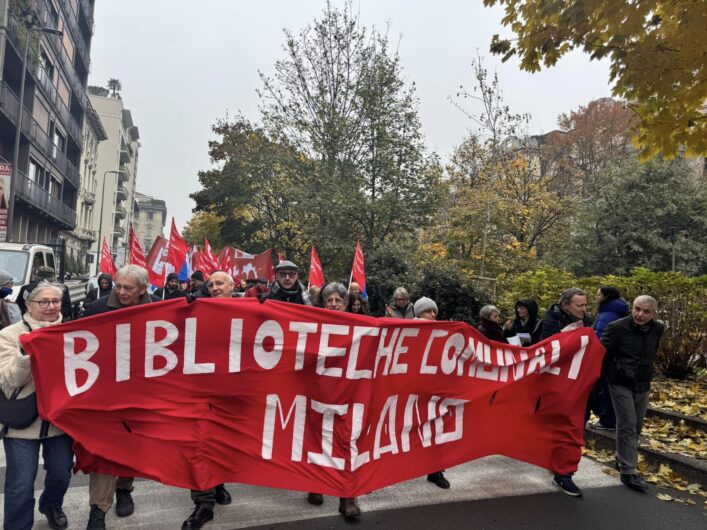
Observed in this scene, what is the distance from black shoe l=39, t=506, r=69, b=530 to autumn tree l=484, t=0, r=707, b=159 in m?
5.92

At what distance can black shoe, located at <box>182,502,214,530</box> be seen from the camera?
12.6 feet

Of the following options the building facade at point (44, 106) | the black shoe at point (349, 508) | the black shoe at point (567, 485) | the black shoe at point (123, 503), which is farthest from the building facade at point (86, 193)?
the black shoe at point (567, 485)

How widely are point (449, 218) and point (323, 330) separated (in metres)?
18.7

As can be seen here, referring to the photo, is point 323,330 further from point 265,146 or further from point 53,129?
point 53,129

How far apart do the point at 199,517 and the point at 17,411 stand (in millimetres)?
1385

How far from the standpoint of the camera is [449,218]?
22.3m

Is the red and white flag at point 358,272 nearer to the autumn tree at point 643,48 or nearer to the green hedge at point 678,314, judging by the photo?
the green hedge at point 678,314

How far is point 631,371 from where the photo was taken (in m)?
4.93

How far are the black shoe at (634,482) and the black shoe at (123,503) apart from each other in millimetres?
4139

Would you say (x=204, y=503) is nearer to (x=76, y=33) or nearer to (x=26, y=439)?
(x=26, y=439)

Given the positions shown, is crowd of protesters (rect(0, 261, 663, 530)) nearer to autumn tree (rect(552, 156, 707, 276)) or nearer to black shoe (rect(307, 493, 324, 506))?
black shoe (rect(307, 493, 324, 506))

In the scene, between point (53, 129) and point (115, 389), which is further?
point (53, 129)

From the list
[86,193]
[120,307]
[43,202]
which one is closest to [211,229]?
[43,202]

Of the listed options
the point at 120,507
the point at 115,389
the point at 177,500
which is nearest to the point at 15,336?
the point at 115,389
